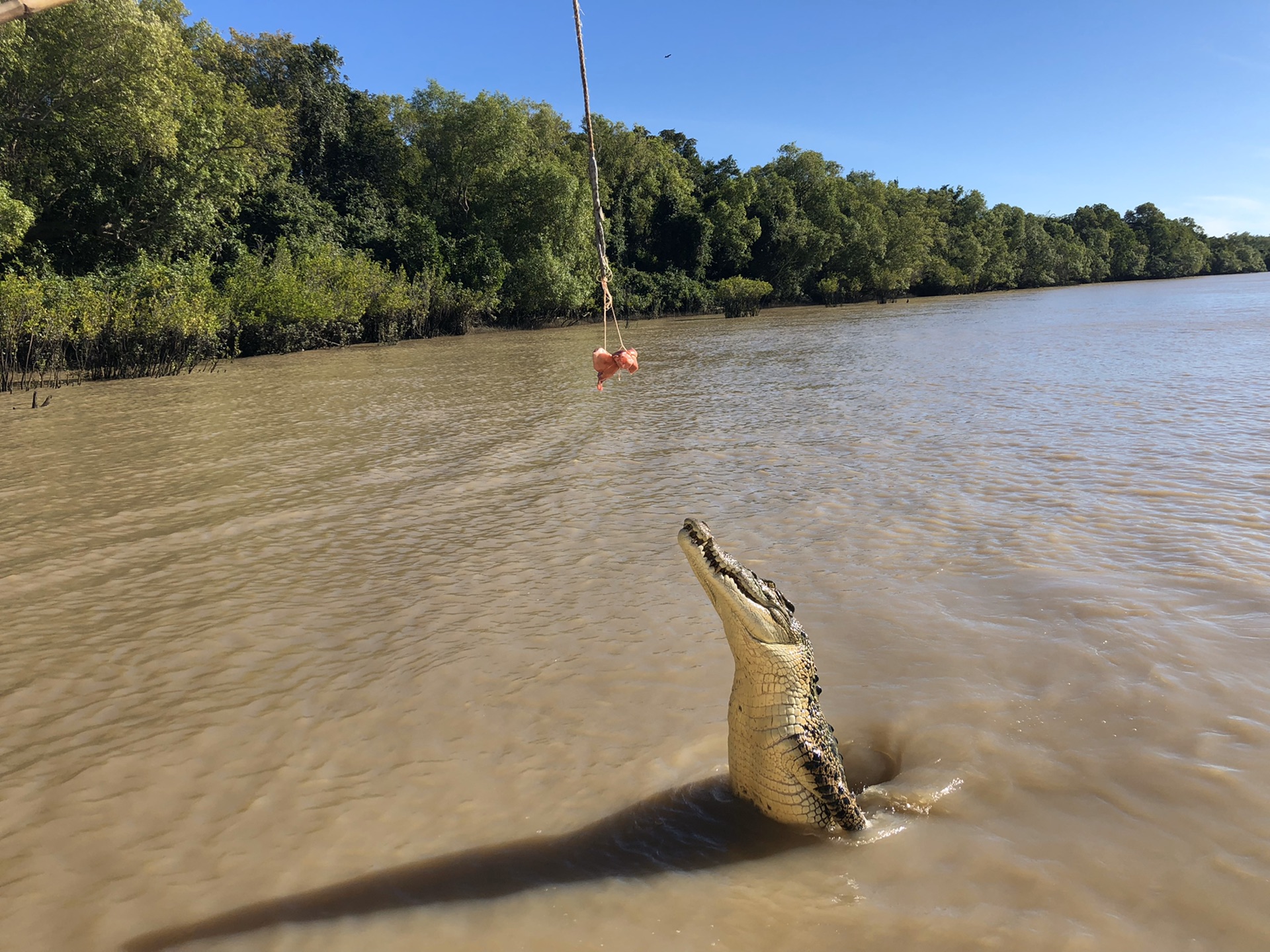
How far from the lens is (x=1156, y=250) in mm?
119375

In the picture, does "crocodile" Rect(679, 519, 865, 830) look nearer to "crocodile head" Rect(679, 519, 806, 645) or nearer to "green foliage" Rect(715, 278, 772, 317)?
"crocodile head" Rect(679, 519, 806, 645)

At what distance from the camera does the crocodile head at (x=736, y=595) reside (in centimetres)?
295

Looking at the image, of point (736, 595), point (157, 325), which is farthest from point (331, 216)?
point (736, 595)

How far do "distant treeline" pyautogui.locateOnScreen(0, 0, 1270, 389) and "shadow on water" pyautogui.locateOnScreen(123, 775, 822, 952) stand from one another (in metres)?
22.2

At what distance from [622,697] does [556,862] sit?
1291 mm

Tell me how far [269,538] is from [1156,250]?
146 m

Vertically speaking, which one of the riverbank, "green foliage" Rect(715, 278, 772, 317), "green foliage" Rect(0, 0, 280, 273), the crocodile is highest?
"green foliage" Rect(0, 0, 280, 273)

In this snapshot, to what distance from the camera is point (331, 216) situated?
43062 mm

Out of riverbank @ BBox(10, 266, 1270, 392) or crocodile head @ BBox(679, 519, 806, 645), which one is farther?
riverbank @ BBox(10, 266, 1270, 392)

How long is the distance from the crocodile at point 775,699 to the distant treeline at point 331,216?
2301cm

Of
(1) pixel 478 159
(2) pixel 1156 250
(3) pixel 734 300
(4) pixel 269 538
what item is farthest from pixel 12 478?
(2) pixel 1156 250

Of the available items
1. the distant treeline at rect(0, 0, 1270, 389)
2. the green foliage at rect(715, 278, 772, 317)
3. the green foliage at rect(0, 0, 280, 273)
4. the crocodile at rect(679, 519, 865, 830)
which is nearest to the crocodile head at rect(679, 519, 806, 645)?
the crocodile at rect(679, 519, 865, 830)

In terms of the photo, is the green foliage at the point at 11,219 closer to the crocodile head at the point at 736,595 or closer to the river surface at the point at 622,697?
the river surface at the point at 622,697

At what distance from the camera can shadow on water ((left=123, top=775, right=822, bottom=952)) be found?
2.81 meters
